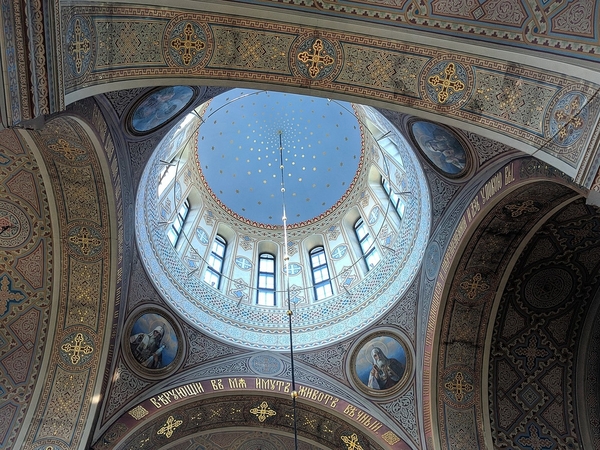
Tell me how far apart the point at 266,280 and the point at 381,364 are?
13.9 ft

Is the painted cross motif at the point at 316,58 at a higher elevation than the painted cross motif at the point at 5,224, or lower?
higher

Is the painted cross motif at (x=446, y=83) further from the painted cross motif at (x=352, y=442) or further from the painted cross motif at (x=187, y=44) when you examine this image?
the painted cross motif at (x=352, y=442)

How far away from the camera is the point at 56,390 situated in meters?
9.66

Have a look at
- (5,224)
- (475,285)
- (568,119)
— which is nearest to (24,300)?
(5,224)

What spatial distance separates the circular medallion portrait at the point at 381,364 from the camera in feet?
36.2

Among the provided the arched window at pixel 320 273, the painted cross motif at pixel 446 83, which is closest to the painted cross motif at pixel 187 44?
the painted cross motif at pixel 446 83

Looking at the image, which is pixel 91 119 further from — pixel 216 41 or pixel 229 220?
pixel 229 220

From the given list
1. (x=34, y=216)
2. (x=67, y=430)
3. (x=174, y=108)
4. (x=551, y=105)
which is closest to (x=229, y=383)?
(x=67, y=430)

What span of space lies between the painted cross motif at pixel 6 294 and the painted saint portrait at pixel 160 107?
11.7ft

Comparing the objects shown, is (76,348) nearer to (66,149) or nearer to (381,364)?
(66,149)

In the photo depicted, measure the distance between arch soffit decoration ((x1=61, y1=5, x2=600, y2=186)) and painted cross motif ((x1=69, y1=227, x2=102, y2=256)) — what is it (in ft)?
12.7

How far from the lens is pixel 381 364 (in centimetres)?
1127

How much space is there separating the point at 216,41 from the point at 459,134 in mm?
3853

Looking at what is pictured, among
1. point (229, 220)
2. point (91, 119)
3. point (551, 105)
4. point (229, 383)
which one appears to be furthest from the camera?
point (229, 220)
